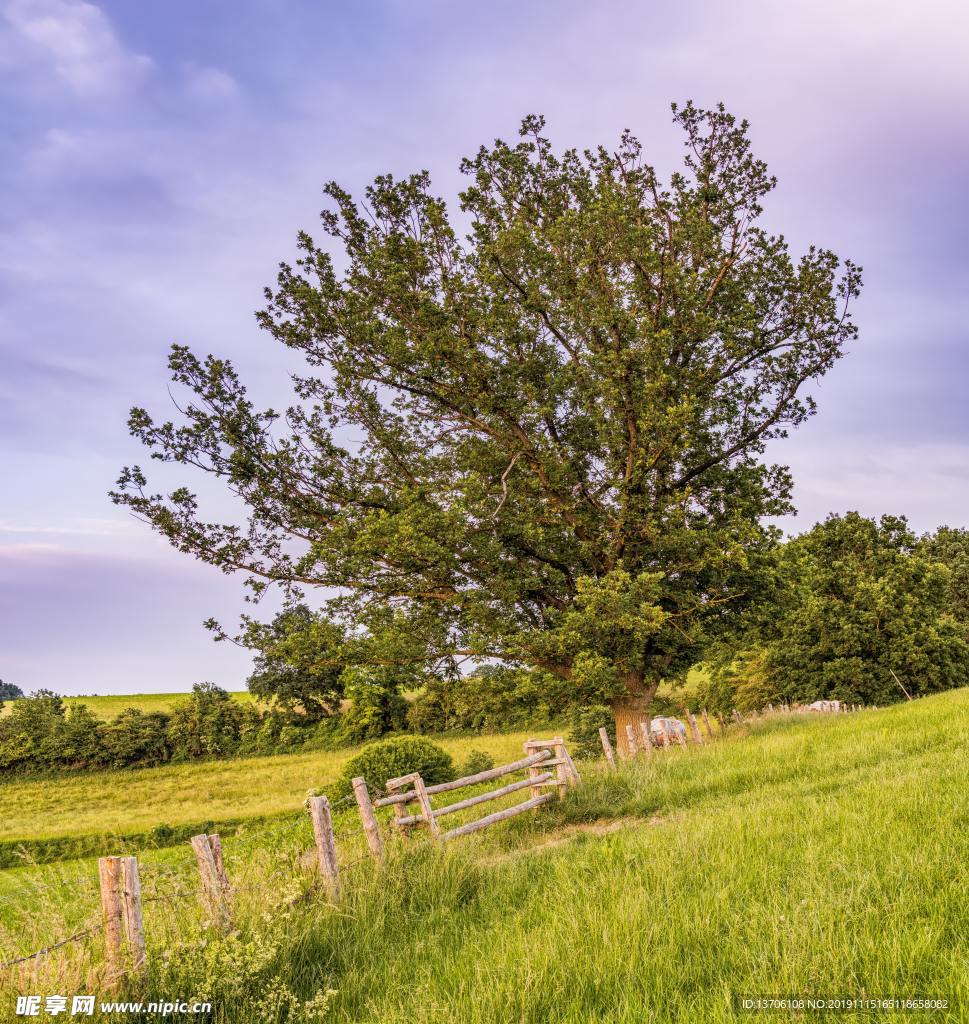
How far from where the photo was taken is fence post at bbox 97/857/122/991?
507cm

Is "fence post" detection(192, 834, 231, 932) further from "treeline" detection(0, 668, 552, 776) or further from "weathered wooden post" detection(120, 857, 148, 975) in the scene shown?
"treeline" detection(0, 668, 552, 776)

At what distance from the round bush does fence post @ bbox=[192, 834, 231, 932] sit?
10797 millimetres

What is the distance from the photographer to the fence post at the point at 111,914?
5.07 metres

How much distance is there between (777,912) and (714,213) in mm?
18075

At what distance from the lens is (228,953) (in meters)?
5.20

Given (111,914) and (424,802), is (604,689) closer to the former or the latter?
(424,802)

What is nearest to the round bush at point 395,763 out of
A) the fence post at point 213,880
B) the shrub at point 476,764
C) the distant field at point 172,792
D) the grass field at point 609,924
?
the grass field at point 609,924

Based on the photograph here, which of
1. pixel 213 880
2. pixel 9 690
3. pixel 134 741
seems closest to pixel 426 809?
pixel 213 880

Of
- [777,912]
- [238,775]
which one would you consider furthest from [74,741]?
[777,912]

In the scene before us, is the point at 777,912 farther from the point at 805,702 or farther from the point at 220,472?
the point at 805,702

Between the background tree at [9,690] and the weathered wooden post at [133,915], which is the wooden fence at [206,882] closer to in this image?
the weathered wooden post at [133,915]

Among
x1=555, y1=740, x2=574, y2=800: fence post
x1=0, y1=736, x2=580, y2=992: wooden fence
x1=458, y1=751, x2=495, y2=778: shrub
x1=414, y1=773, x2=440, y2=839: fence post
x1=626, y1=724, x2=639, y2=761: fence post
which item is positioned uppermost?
x1=0, y1=736, x2=580, y2=992: wooden fence

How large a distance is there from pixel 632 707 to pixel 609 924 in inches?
584

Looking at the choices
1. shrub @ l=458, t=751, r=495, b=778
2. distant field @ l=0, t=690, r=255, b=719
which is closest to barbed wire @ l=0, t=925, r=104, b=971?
shrub @ l=458, t=751, r=495, b=778
